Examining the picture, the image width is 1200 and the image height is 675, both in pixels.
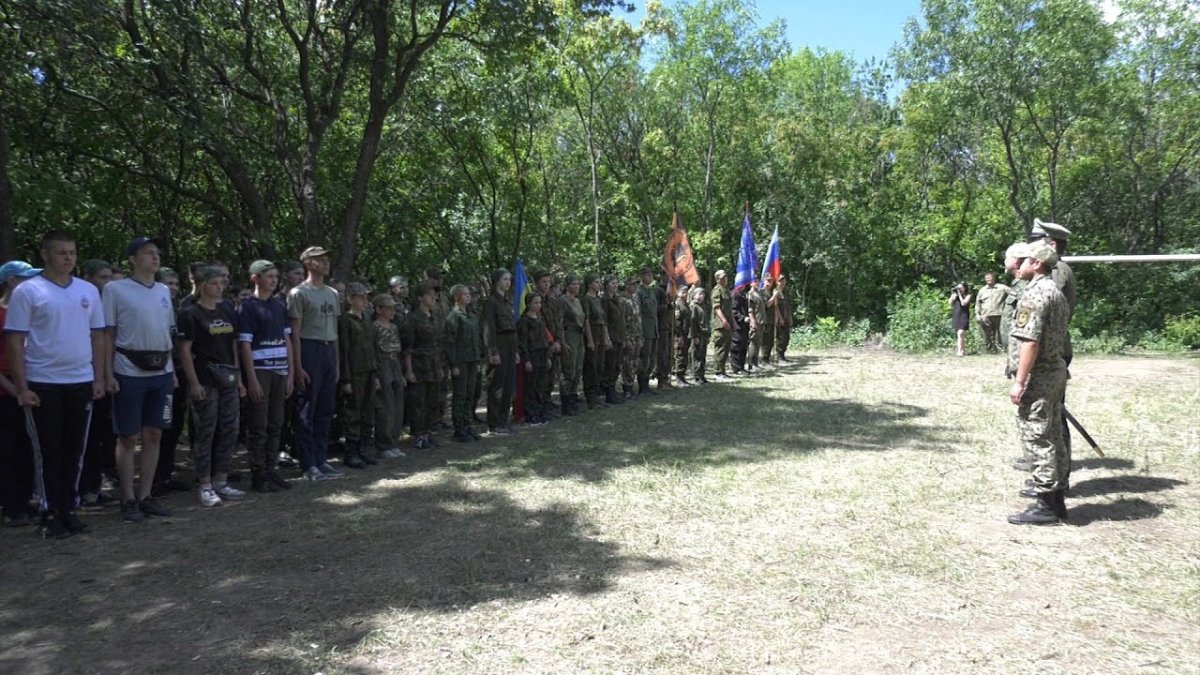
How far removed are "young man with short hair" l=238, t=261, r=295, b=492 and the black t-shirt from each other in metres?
0.13

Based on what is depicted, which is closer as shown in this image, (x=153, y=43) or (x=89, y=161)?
(x=153, y=43)

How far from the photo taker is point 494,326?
8.98m

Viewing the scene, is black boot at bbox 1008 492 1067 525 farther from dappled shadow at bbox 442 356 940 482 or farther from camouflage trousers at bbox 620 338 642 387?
camouflage trousers at bbox 620 338 642 387

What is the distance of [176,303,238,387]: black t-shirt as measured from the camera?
5613 millimetres

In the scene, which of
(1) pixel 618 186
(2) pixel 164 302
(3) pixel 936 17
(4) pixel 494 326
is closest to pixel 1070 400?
(4) pixel 494 326

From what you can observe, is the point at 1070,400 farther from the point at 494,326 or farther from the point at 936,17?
the point at 936,17

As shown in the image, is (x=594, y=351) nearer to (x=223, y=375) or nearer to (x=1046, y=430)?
(x=223, y=375)

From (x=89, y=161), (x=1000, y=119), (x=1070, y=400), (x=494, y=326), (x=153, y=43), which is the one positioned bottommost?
(x=1070, y=400)

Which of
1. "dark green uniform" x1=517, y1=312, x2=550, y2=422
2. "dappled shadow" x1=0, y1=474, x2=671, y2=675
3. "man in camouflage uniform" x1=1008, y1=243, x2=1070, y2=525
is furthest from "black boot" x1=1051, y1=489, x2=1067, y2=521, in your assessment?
"dark green uniform" x1=517, y1=312, x2=550, y2=422

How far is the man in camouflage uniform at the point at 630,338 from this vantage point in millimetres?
11156

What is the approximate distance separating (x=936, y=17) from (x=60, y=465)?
2353cm

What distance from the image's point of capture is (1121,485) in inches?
248

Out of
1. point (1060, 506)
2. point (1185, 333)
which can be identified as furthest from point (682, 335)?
point (1185, 333)

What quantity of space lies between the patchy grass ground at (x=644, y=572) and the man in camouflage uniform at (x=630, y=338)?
363 cm
